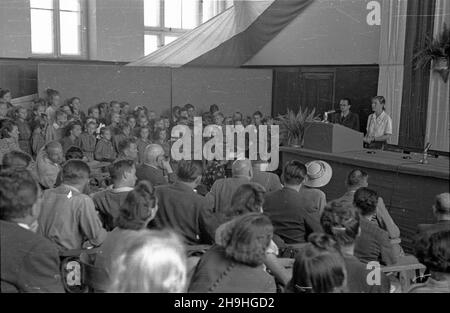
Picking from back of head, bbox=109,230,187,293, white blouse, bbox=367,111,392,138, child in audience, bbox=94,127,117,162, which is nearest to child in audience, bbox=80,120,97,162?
child in audience, bbox=94,127,117,162

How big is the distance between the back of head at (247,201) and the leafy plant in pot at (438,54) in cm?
508

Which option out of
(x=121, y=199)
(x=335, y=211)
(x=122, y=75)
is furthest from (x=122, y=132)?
(x=335, y=211)

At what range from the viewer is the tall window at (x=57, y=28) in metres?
8.52

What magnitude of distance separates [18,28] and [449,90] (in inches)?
241

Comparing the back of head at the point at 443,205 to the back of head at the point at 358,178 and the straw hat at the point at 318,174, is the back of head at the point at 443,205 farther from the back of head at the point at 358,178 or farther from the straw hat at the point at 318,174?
the straw hat at the point at 318,174

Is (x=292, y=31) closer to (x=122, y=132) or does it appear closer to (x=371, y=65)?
(x=371, y=65)

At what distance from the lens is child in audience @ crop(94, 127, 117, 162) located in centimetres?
621

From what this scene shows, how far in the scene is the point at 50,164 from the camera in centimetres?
439

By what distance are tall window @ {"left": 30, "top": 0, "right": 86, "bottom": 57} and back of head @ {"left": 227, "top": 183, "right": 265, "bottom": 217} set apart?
22.3ft

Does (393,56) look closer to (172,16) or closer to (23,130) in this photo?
(172,16)

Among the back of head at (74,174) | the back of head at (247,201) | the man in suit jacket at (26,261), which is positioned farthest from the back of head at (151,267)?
the back of head at (74,174)

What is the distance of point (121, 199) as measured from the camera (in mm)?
3334

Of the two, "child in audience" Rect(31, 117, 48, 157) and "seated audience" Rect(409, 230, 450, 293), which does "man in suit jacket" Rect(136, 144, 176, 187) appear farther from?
"child in audience" Rect(31, 117, 48, 157)
